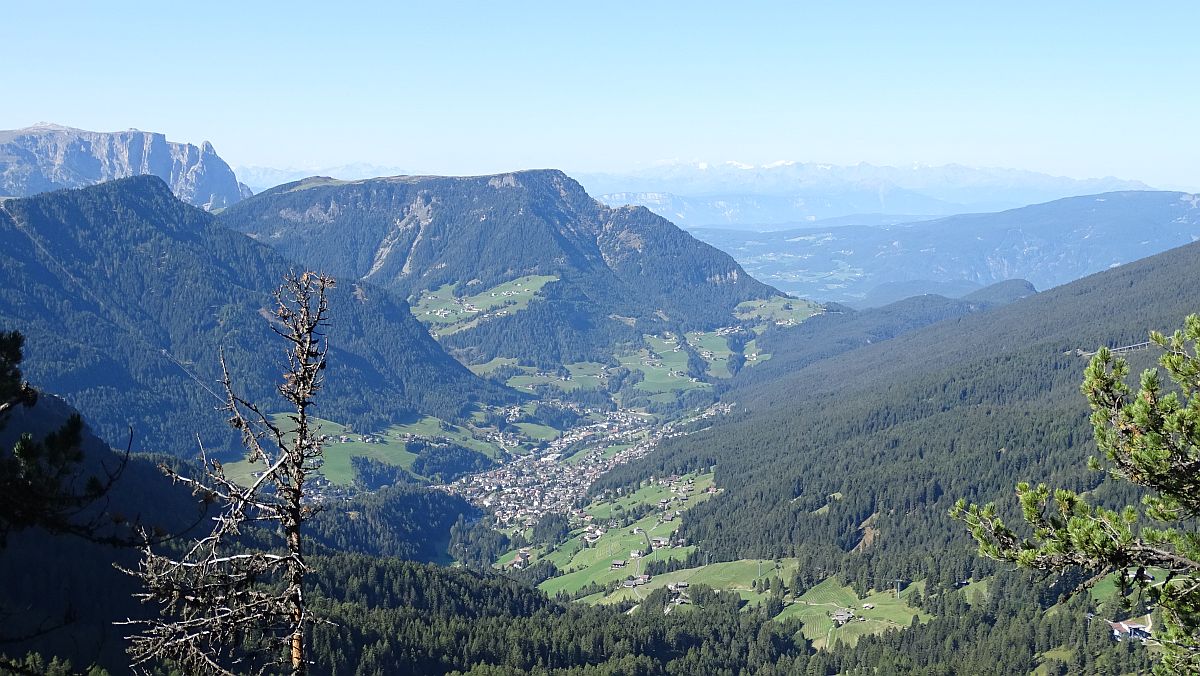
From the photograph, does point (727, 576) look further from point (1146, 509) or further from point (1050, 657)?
point (1146, 509)

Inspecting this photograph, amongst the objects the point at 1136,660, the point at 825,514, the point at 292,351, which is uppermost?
the point at 292,351

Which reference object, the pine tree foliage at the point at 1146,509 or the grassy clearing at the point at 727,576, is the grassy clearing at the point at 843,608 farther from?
the pine tree foliage at the point at 1146,509

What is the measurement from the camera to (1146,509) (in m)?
21.1

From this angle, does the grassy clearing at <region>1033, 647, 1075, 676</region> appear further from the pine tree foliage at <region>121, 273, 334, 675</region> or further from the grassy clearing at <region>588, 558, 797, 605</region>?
the pine tree foliage at <region>121, 273, 334, 675</region>

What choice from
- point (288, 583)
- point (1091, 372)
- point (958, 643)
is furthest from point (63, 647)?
point (958, 643)

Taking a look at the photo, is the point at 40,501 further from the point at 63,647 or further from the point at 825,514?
the point at 825,514

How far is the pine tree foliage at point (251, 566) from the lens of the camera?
13.9 meters

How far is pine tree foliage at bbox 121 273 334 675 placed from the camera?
547 inches

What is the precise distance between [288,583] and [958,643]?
402 ft

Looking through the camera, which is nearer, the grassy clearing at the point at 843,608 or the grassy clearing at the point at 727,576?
the grassy clearing at the point at 843,608

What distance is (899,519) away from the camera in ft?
593

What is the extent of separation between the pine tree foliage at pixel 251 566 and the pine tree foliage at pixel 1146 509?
52.7 feet

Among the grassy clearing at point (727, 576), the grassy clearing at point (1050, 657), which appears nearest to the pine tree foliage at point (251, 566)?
the grassy clearing at point (1050, 657)

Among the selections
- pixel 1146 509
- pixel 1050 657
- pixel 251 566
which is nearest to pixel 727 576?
pixel 1050 657
